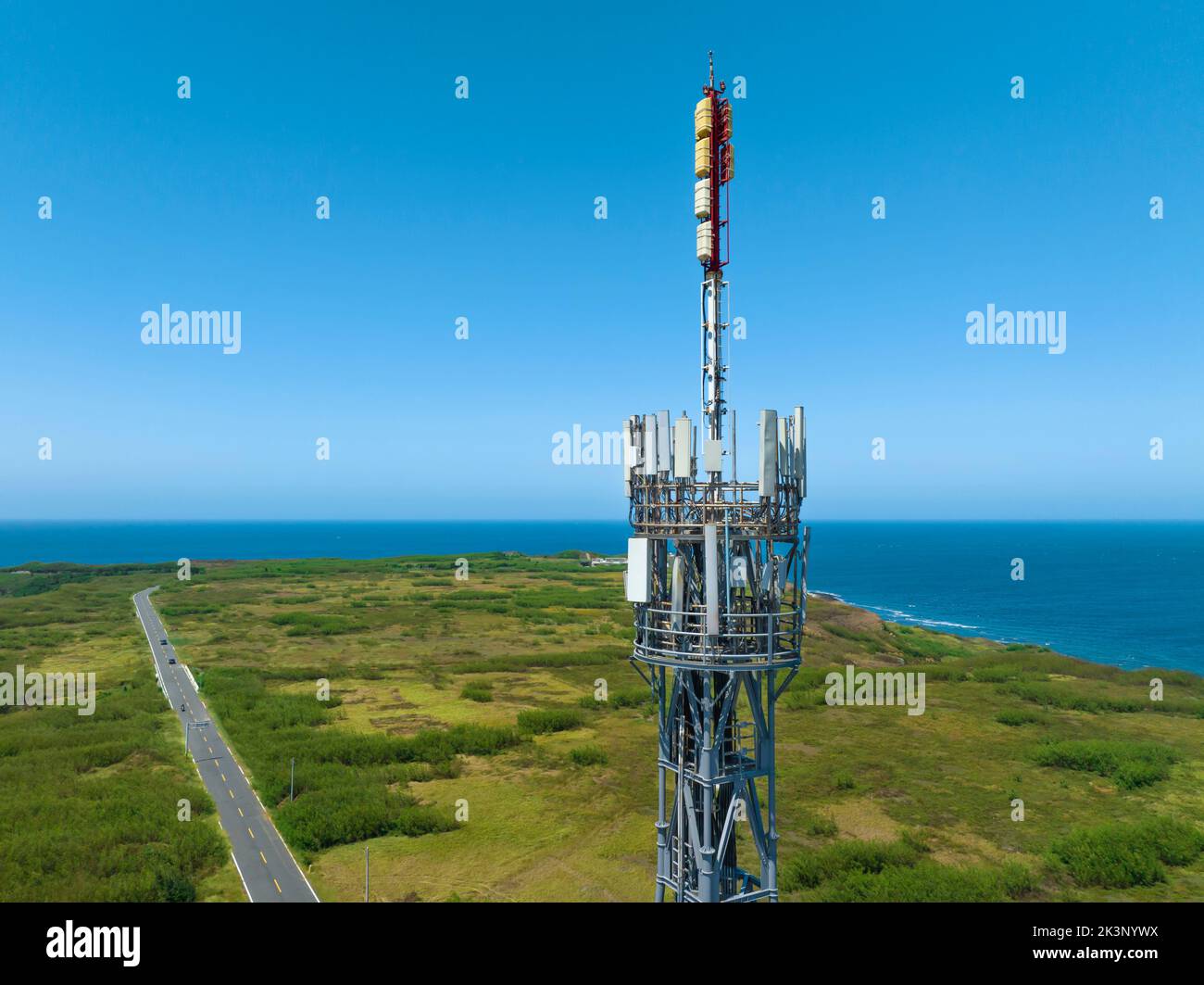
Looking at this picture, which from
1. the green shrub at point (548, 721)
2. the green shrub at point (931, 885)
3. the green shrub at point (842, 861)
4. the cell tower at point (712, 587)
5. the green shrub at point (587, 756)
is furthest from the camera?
the green shrub at point (548, 721)

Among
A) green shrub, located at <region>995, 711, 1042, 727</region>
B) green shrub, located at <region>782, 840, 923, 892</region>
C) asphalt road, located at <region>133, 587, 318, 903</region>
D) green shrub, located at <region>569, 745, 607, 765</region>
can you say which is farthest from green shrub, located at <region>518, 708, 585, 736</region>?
green shrub, located at <region>995, 711, 1042, 727</region>

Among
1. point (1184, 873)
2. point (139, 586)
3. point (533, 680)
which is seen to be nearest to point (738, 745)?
point (1184, 873)

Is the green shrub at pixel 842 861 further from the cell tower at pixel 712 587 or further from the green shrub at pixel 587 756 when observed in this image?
the green shrub at pixel 587 756

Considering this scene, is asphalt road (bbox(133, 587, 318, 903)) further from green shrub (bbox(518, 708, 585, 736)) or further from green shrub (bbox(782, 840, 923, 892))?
green shrub (bbox(782, 840, 923, 892))

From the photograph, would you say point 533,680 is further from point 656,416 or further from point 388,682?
point 656,416

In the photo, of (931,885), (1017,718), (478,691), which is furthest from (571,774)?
(1017,718)

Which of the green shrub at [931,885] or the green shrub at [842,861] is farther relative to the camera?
the green shrub at [842,861]

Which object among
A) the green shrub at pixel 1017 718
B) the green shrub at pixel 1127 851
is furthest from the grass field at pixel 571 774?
the green shrub at pixel 1017 718
